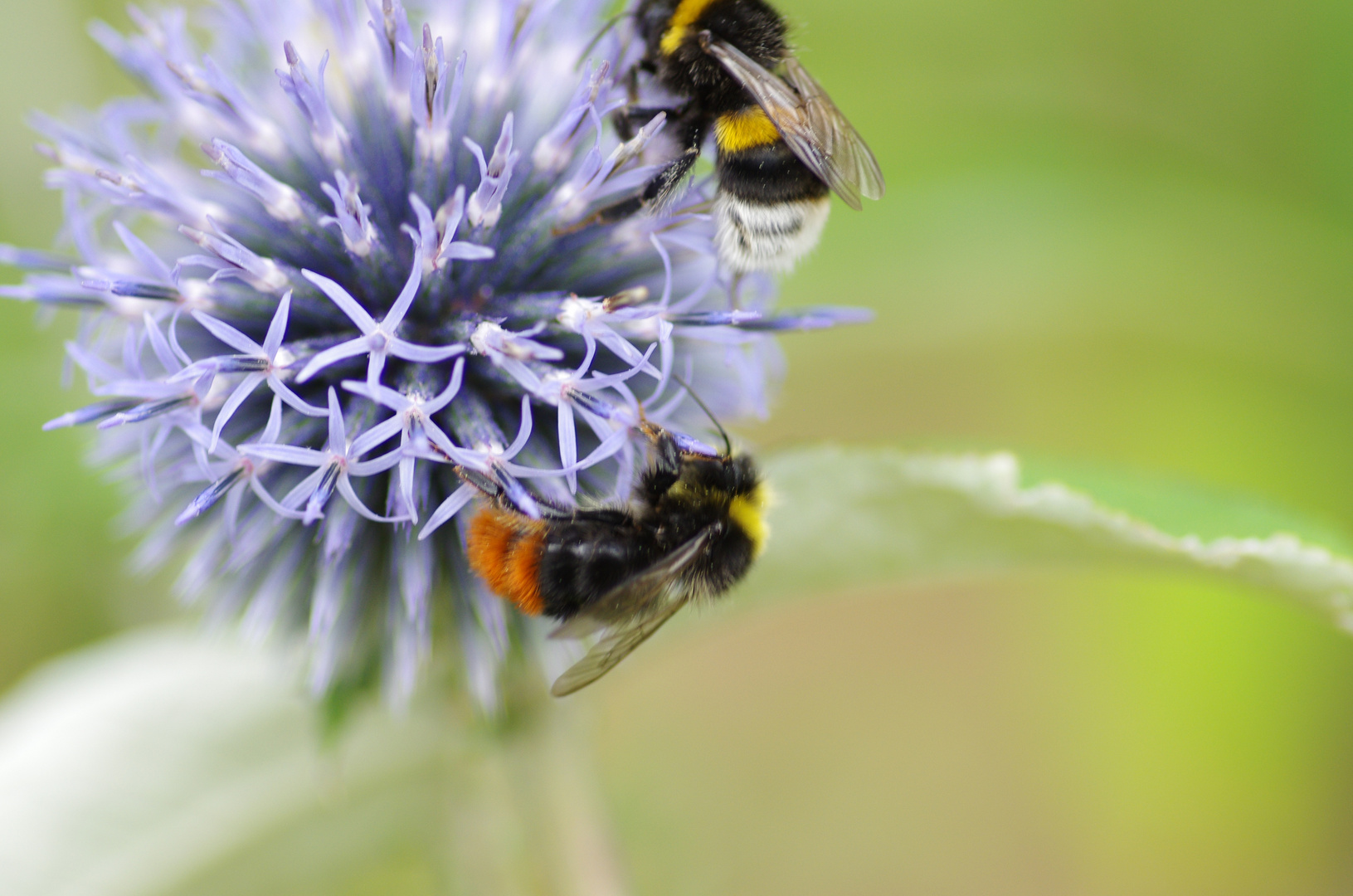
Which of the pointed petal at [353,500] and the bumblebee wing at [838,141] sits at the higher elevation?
the bumblebee wing at [838,141]

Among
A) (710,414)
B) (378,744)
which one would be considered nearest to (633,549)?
(710,414)

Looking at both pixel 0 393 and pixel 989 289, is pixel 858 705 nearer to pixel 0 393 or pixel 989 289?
pixel 989 289

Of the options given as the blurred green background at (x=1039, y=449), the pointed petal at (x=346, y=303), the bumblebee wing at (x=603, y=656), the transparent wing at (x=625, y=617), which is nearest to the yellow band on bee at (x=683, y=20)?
the pointed petal at (x=346, y=303)

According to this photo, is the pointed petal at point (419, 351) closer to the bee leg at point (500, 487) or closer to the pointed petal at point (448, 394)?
the pointed petal at point (448, 394)

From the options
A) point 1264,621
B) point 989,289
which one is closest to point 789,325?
point 989,289

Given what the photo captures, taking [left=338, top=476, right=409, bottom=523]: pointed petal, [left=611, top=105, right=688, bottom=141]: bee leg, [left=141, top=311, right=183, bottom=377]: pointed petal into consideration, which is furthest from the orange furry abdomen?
[left=611, top=105, right=688, bottom=141]: bee leg
